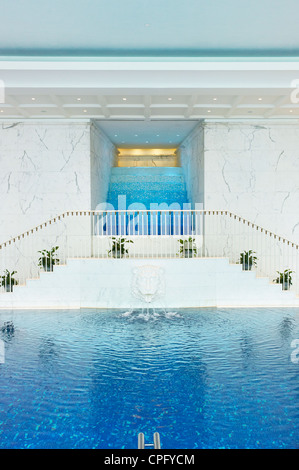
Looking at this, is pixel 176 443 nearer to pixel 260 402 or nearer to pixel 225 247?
pixel 260 402

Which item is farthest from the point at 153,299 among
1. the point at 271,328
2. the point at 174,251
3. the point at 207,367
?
the point at 207,367

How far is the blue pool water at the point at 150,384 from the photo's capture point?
3711mm

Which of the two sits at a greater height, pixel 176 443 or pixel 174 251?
pixel 174 251

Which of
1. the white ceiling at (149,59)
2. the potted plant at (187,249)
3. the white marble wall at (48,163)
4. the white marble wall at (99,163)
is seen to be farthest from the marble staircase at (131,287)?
the white ceiling at (149,59)

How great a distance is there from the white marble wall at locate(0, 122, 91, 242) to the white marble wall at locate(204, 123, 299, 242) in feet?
13.7

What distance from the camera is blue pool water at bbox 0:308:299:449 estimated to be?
146 inches

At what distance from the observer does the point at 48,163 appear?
503 inches

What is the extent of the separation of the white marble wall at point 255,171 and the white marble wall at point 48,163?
4166 mm

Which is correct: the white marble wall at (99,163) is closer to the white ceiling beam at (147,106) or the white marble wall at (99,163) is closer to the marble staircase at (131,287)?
the white ceiling beam at (147,106)

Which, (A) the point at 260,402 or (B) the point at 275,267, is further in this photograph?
(B) the point at 275,267

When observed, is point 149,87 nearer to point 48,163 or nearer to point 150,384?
point 48,163

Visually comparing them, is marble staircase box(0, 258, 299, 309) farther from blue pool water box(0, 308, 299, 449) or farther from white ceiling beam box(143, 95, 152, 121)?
white ceiling beam box(143, 95, 152, 121)
